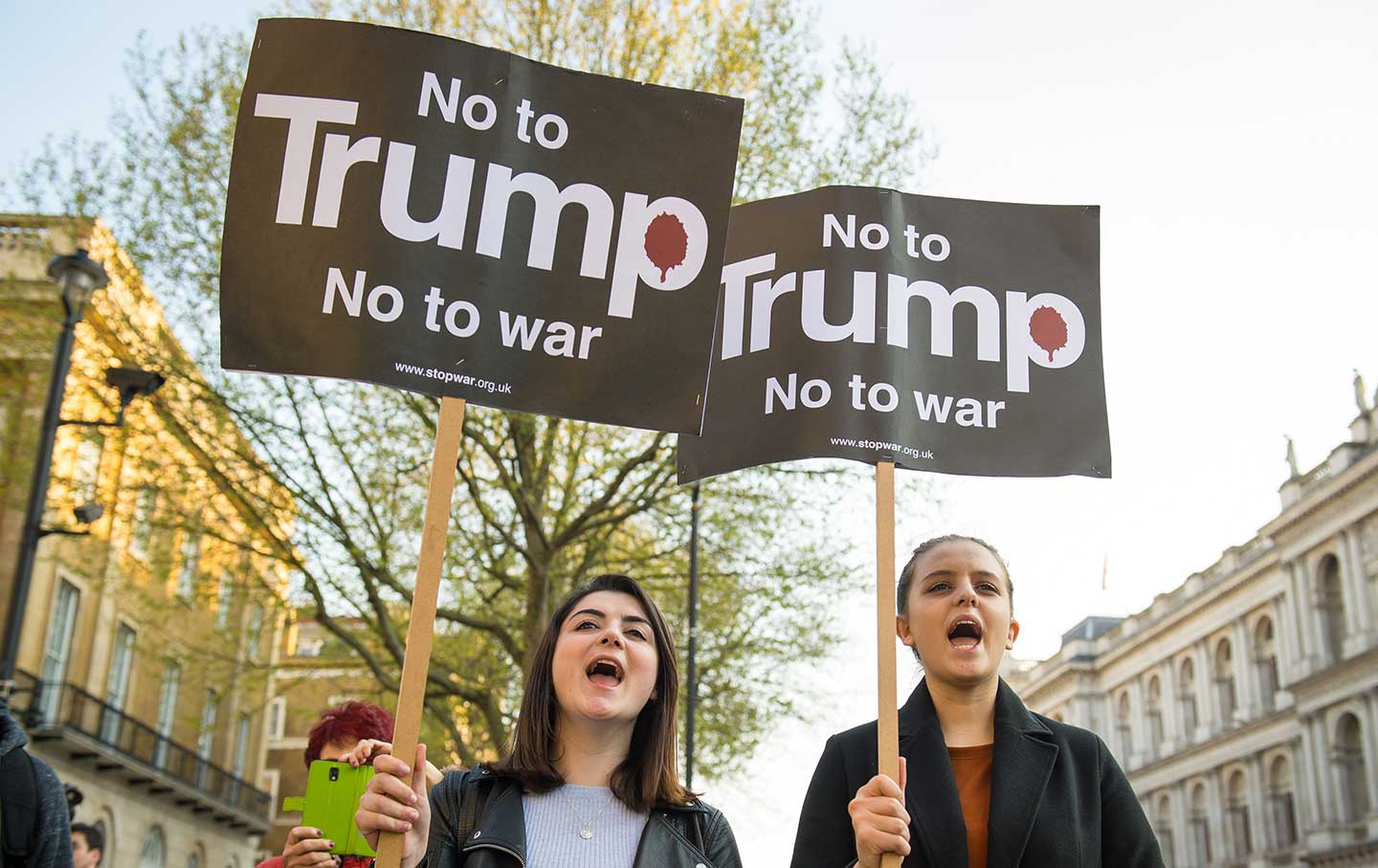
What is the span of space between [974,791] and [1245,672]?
173 feet

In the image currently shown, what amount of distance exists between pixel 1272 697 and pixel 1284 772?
2728 mm

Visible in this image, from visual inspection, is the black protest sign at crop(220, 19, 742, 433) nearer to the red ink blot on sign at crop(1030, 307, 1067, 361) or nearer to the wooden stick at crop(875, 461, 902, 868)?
the wooden stick at crop(875, 461, 902, 868)

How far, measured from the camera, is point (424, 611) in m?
3.46

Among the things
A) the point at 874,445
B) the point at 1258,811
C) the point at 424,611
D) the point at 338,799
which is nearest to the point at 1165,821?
the point at 1258,811

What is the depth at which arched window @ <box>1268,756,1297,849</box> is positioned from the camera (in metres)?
48.5

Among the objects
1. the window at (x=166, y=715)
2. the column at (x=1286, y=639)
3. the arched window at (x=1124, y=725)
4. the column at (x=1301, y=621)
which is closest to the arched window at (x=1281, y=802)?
the column at (x=1286, y=639)

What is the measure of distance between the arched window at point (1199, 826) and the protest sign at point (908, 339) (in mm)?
56198

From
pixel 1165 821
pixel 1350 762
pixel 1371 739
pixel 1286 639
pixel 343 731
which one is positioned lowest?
pixel 343 731

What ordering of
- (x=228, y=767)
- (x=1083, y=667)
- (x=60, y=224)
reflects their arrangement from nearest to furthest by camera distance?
(x=60, y=224)
(x=228, y=767)
(x=1083, y=667)

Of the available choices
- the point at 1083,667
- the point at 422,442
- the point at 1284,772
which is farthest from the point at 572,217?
the point at 1083,667

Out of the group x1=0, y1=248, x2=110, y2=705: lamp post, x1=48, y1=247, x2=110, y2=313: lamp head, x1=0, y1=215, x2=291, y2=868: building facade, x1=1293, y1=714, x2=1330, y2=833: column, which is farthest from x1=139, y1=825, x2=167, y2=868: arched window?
x1=1293, y1=714, x2=1330, y2=833: column

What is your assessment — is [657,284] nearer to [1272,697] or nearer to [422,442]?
[422,442]

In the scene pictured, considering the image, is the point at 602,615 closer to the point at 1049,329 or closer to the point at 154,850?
the point at 1049,329

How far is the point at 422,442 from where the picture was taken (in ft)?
55.0
